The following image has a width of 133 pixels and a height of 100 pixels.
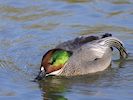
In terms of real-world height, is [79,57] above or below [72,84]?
above

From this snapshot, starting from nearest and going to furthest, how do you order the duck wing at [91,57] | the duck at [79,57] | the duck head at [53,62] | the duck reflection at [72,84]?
1. the duck reflection at [72,84]
2. the duck head at [53,62]
3. the duck at [79,57]
4. the duck wing at [91,57]

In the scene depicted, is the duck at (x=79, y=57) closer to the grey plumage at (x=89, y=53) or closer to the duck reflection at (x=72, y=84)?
the grey plumage at (x=89, y=53)

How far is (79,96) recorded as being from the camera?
9.82 metres

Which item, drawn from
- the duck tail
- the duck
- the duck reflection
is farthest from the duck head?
the duck tail

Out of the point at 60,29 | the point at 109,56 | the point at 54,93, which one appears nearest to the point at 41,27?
the point at 60,29

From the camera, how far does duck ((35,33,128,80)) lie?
10.8 m

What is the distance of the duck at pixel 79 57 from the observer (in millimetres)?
10773

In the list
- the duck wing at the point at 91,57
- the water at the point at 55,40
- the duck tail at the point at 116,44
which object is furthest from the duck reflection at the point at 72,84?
the duck tail at the point at 116,44

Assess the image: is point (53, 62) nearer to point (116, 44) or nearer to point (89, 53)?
point (89, 53)

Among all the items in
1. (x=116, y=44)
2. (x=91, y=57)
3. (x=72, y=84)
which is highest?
(x=116, y=44)

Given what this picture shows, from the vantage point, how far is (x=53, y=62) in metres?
10.8

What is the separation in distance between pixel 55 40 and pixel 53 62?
5.77ft

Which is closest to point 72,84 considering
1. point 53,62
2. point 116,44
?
point 53,62

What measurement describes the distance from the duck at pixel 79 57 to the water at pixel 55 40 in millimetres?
148
